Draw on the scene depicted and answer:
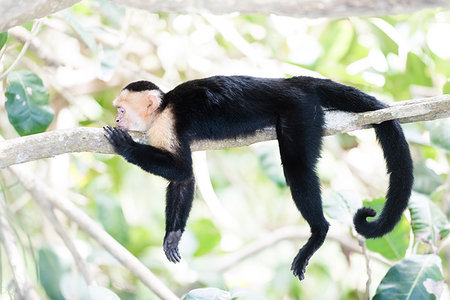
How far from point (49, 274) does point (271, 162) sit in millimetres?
1507

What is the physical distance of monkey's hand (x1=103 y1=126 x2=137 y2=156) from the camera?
2498 mm

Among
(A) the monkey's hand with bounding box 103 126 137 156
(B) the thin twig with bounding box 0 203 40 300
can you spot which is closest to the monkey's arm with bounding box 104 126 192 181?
(A) the monkey's hand with bounding box 103 126 137 156

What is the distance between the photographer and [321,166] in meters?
4.21

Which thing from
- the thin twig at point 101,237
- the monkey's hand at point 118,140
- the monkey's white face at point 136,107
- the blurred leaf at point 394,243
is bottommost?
the blurred leaf at point 394,243

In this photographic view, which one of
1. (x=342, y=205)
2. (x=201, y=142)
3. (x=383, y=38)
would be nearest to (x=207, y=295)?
(x=201, y=142)

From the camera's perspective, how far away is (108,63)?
3.41 meters

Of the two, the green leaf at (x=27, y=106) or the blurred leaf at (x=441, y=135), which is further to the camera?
the blurred leaf at (x=441, y=135)

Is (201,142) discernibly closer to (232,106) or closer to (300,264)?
(232,106)

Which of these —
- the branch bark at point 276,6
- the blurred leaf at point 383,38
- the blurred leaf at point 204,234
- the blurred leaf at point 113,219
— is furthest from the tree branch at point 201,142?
the blurred leaf at point 383,38

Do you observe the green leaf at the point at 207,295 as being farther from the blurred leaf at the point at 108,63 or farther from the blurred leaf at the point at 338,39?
the blurred leaf at the point at 338,39

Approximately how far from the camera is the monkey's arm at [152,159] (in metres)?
2.55

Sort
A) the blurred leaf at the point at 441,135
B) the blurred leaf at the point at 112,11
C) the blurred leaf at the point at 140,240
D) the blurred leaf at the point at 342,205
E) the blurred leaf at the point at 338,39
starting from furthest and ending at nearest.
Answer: the blurred leaf at the point at 338,39, the blurred leaf at the point at 140,240, the blurred leaf at the point at 112,11, the blurred leaf at the point at 441,135, the blurred leaf at the point at 342,205

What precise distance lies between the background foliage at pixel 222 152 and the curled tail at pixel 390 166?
0.29 metres

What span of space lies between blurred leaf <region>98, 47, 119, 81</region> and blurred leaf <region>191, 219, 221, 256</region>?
1.46 meters
